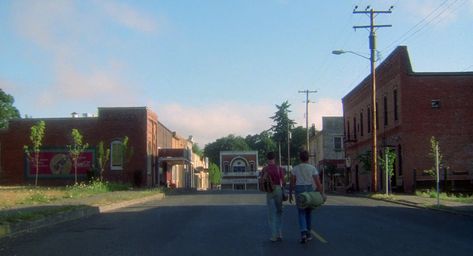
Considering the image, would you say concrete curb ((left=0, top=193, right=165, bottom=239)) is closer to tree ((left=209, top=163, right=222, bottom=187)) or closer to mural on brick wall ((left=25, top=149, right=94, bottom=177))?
mural on brick wall ((left=25, top=149, right=94, bottom=177))

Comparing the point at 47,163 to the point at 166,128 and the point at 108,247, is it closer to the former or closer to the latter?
the point at 166,128

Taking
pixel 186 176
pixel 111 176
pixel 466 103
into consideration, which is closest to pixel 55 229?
pixel 466 103

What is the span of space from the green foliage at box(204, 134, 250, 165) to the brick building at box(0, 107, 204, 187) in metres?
83.3

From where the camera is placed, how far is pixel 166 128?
7031 centimetres

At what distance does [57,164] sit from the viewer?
56.1m

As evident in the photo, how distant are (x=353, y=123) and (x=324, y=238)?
47069 mm

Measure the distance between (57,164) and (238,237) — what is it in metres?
45.9

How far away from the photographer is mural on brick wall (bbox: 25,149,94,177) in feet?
183

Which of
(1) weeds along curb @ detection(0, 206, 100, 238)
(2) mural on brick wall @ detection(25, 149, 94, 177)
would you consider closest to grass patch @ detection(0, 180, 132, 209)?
(1) weeds along curb @ detection(0, 206, 100, 238)

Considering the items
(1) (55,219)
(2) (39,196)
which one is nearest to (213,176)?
(2) (39,196)

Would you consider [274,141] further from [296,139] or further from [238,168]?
[238,168]

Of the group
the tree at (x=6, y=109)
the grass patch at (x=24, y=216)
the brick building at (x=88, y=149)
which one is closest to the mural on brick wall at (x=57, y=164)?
the brick building at (x=88, y=149)

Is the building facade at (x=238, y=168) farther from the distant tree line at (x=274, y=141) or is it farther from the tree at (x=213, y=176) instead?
the tree at (x=213, y=176)

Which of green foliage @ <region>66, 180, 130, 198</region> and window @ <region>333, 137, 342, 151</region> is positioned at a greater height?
window @ <region>333, 137, 342, 151</region>
